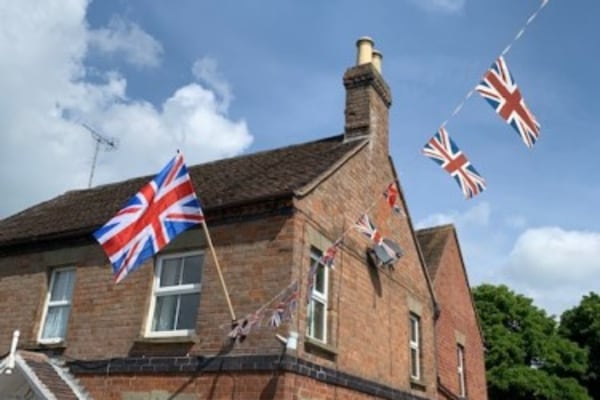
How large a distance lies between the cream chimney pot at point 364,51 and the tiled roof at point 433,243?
7078 millimetres

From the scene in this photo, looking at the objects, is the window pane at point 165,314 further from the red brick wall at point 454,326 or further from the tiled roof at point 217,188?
the red brick wall at point 454,326

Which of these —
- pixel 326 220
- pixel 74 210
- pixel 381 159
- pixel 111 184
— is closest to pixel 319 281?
pixel 326 220

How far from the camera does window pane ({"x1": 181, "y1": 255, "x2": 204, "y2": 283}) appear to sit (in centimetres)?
1236

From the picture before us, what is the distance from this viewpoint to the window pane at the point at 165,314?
12234 mm

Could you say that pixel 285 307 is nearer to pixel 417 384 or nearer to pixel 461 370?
pixel 417 384

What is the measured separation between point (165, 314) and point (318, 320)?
3.02 metres

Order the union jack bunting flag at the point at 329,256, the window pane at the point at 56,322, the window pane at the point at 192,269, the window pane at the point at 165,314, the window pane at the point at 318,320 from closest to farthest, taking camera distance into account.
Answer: the union jack bunting flag at the point at 329,256 → the window pane at the point at 318,320 → the window pane at the point at 165,314 → the window pane at the point at 192,269 → the window pane at the point at 56,322

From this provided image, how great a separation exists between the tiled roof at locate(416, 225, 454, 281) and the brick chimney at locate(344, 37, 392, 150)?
5.59m

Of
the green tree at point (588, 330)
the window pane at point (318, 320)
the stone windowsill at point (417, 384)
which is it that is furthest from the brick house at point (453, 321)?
the green tree at point (588, 330)

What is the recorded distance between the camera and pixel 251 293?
11.4 m

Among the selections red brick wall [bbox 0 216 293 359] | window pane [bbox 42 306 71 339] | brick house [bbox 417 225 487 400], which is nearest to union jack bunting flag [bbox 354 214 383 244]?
red brick wall [bbox 0 216 293 359]

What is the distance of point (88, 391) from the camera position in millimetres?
12273

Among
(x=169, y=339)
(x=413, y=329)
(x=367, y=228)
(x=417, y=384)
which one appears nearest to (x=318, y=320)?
(x=367, y=228)

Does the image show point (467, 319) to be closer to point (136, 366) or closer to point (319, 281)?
point (319, 281)
